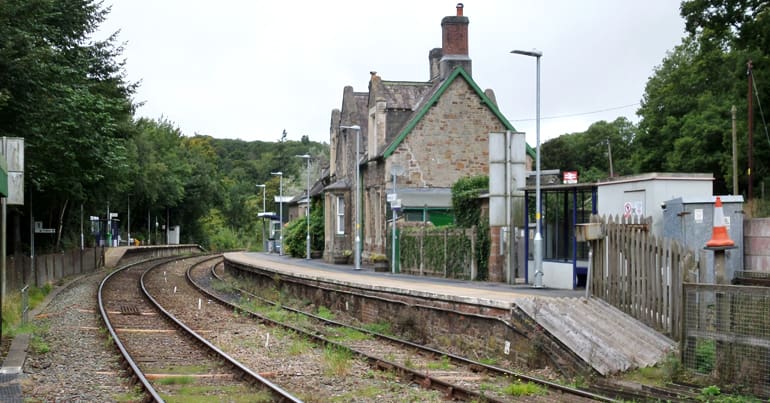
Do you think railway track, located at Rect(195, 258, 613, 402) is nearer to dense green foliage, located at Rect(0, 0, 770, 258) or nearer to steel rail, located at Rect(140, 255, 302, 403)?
steel rail, located at Rect(140, 255, 302, 403)

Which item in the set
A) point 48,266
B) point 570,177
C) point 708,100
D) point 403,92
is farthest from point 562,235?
point 708,100

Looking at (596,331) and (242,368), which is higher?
(596,331)

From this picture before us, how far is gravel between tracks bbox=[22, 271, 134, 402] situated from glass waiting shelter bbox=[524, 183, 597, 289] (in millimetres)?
9797

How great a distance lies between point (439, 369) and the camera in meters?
12.9

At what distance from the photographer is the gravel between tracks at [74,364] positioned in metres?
11.1

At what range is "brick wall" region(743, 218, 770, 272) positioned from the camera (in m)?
13.6

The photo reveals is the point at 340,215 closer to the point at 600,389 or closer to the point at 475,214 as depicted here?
the point at 475,214

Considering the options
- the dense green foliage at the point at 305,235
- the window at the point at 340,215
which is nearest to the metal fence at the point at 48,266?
the dense green foliage at the point at 305,235

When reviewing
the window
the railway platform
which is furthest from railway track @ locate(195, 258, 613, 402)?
the window

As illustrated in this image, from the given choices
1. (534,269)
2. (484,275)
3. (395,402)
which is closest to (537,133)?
(534,269)

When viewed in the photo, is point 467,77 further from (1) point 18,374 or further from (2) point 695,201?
(1) point 18,374

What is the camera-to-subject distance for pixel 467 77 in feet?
115

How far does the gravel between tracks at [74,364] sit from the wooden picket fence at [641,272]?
7242 millimetres

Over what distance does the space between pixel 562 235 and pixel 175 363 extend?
406 inches
